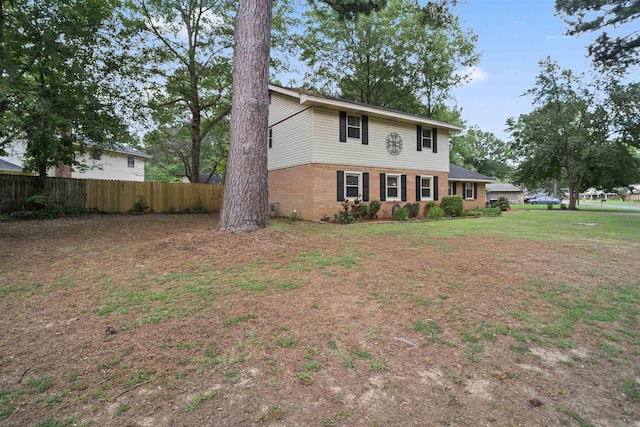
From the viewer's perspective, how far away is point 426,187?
54.3ft

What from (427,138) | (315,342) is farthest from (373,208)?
(315,342)

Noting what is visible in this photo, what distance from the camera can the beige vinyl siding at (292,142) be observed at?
42.8 ft

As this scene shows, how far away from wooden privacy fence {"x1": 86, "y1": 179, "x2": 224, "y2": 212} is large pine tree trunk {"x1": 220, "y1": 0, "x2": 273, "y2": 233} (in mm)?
10724

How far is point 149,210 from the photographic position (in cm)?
1491

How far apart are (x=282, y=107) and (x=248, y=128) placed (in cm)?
942

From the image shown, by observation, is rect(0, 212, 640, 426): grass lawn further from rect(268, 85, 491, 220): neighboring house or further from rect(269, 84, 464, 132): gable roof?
rect(269, 84, 464, 132): gable roof

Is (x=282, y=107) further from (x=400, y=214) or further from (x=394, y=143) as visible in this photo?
(x=400, y=214)

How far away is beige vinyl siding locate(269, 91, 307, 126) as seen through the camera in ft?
45.5

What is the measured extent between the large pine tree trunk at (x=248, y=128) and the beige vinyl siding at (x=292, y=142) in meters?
6.25

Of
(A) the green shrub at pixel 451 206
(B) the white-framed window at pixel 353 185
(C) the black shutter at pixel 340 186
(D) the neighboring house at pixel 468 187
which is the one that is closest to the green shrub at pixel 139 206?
(C) the black shutter at pixel 340 186

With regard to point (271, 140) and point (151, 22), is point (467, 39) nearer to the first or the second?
point (271, 140)

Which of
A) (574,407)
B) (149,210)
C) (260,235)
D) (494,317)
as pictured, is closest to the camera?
(574,407)

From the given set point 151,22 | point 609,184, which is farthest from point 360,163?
point 609,184

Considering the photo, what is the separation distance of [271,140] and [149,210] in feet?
23.6
